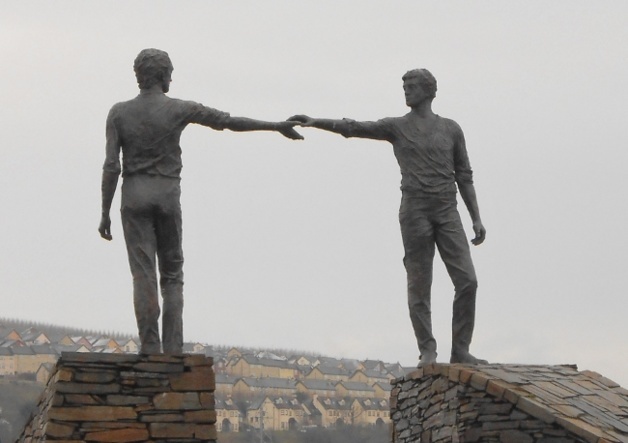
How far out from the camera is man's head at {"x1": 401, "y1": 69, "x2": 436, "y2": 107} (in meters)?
17.3

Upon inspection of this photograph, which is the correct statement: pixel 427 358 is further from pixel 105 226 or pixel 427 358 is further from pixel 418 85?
pixel 105 226

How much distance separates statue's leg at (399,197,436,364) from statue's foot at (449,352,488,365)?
0.71 ft

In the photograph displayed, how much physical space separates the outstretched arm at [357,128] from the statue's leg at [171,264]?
255 cm

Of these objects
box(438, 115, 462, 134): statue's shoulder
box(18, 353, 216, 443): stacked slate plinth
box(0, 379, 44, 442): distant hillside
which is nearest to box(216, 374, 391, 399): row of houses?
box(0, 379, 44, 442): distant hillside

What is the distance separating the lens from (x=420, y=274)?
17141mm

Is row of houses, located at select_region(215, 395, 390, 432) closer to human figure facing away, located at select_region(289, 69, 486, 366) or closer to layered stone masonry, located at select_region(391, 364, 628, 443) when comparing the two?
layered stone masonry, located at select_region(391, 364, 628, 443)

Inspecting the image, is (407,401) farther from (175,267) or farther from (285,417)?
(285,417)

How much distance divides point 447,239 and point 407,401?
70.7 inches

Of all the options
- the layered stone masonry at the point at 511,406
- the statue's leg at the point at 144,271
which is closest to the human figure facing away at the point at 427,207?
the layered stone masonry at the point at 511,406

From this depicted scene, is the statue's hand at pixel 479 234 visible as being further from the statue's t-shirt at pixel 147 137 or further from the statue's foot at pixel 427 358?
the statue's t-shirt at pixel 147 137

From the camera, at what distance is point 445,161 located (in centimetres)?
1731

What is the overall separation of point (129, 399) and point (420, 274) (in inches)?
161

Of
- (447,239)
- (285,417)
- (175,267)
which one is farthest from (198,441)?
(285,417)

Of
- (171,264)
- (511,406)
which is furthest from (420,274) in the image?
(171,264)
